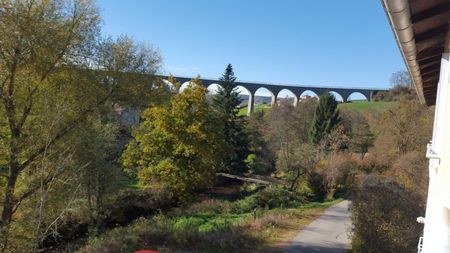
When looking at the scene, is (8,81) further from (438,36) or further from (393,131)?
(393,131)

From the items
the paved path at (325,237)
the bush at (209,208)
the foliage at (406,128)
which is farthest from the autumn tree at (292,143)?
the paved path at (325,237)

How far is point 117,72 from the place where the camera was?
Answer: 12586mm

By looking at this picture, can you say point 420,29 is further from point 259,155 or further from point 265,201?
point 259,155

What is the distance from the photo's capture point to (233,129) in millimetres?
38188

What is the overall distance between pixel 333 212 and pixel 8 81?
1801cm

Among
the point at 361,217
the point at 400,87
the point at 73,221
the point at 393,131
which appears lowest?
the point at 73,221

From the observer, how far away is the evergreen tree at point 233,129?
123 ft

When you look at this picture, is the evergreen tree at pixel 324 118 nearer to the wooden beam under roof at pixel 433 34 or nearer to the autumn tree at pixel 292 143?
the autumn tree at pixel 292 143

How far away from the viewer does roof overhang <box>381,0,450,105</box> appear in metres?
2.56

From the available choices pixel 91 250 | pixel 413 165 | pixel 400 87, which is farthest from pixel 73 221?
pixel 400 87

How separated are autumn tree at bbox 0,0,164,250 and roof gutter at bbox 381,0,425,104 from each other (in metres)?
8.69

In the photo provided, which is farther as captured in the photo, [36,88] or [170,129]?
[170,129]

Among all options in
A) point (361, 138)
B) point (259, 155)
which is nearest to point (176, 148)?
point (259, 155)

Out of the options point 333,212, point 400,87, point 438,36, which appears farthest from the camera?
point 400,87
